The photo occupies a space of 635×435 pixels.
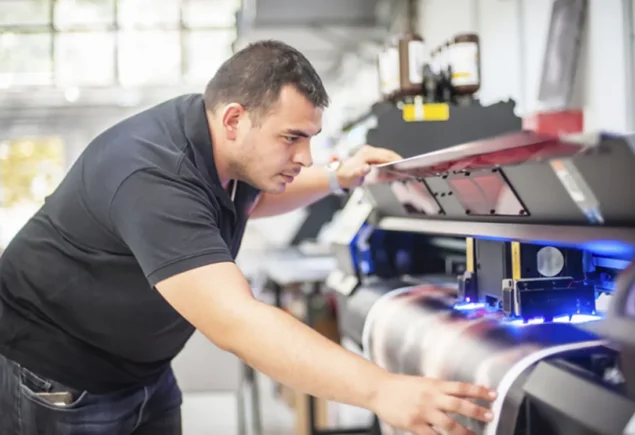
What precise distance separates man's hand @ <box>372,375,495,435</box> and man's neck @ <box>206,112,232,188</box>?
2.37 feet

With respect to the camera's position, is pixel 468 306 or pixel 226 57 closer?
pixel 468 306

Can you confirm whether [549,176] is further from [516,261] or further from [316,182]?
[316,182]

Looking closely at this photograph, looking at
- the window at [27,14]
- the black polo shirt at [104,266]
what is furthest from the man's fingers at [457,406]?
the window at [27,14]

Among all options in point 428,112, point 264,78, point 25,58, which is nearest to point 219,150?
point 264,78

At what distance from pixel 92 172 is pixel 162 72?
853 centimetres

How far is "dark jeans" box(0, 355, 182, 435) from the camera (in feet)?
5.47

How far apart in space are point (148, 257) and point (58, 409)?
61cm

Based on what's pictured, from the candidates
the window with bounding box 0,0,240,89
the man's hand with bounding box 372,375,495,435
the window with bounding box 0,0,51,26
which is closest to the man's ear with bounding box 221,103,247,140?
the man's hand with bounding box 372,375,495,435

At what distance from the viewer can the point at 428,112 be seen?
2254mm

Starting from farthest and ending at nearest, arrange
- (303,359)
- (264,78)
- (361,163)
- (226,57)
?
1. (226,57)
2. (361,163)
3. (264,78)
4. (303,359)

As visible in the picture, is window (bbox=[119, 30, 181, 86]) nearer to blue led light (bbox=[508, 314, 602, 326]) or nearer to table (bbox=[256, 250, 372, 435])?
table (bbox=[256, 250, 372, 435])

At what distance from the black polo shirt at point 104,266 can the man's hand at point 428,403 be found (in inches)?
21.0

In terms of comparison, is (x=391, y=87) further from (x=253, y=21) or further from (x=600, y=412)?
(x=253, y=21)

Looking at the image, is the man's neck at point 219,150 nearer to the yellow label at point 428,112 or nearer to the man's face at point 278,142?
the man's face at point 278,142
